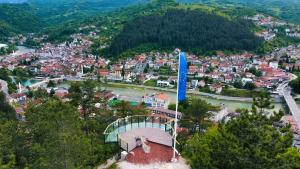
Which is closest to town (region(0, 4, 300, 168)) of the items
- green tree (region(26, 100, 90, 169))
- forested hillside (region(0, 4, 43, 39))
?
green tree (region(26, 100, 90, 169))

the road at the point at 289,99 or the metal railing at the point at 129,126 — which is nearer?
the metal railing at the point at 129,126

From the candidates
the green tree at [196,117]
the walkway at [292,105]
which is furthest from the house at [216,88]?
the green tree at [196,117]

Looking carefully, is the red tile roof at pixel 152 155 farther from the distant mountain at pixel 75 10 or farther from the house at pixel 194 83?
the distant mountain at pixel 75 10

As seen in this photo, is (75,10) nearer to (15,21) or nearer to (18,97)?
(15,21)

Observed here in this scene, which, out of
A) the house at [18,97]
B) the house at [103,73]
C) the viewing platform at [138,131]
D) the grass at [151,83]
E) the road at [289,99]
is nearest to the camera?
the viewing platform at [138,131]

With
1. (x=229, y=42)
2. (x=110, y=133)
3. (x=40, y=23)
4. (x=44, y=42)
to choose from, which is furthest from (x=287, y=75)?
(x=40, y=23)

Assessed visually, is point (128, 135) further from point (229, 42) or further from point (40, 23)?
point (40, 23)

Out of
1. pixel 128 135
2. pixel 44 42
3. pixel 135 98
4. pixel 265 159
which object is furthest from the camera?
pixel 44 42

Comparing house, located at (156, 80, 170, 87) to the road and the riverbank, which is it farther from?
the road
